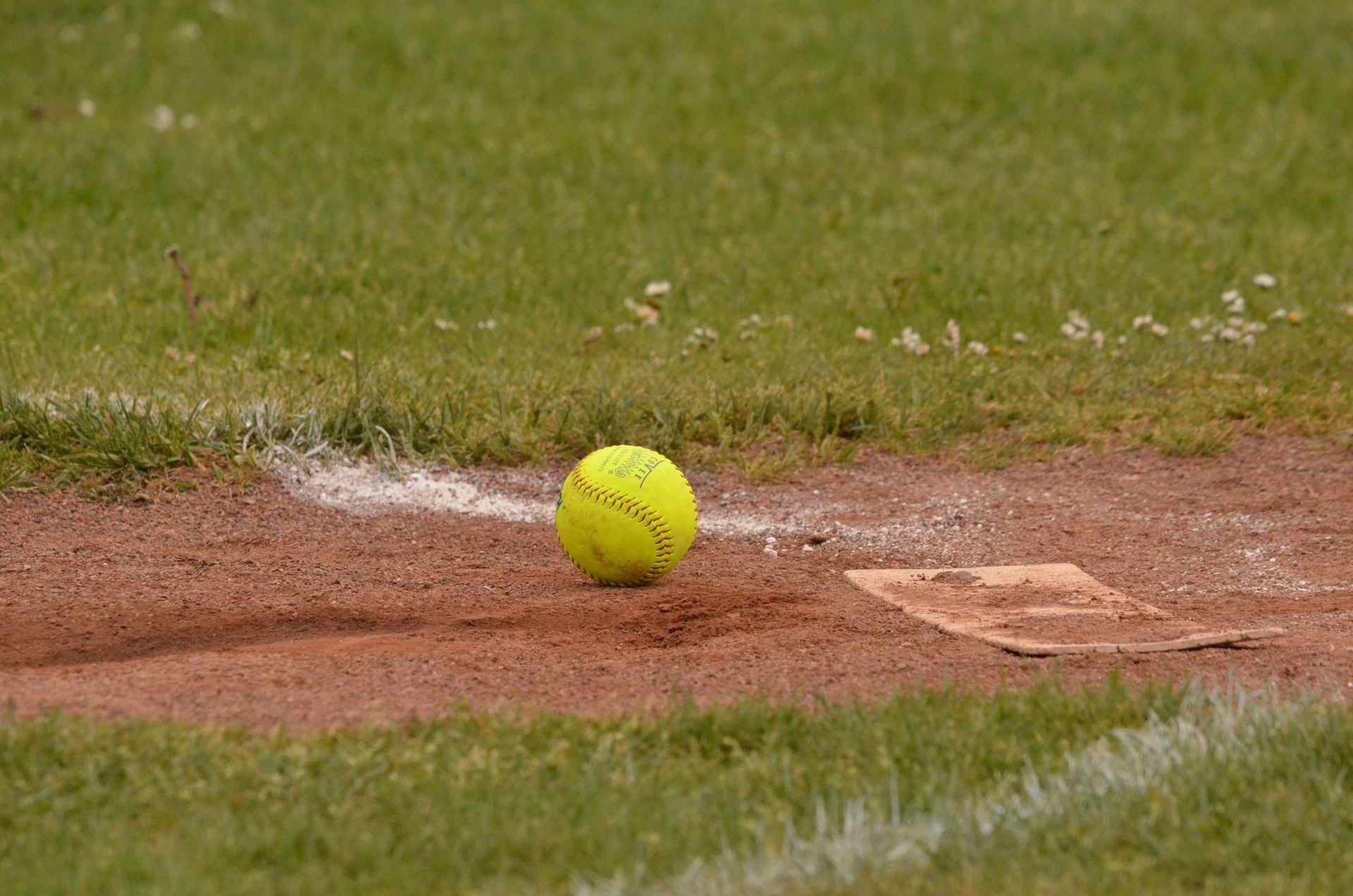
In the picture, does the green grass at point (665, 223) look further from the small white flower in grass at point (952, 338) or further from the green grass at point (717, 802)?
the green grass at point (717, 802)

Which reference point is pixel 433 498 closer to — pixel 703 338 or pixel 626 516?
pixel 626 516

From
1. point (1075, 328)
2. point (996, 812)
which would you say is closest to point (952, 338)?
point (1075, 328)

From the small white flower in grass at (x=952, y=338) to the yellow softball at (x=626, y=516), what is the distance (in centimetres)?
324

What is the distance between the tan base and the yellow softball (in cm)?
65

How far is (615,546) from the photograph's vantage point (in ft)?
15.8

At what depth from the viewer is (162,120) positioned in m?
11.2

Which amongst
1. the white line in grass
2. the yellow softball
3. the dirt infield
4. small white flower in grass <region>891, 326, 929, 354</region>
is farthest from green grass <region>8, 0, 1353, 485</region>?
the white line in grass

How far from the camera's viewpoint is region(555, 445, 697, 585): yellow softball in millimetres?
4766

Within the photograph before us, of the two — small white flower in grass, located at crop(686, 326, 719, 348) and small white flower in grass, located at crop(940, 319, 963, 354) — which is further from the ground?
small white flower in grass, located at crop(940, 319, 963, 354)

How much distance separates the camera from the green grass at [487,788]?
9.66 feet

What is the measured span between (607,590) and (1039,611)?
1.38 m

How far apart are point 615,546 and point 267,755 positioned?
1.66m

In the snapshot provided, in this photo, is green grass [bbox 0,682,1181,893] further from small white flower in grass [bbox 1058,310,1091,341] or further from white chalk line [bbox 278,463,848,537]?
small white flower in grass [bbox 1058,310,1091,341]

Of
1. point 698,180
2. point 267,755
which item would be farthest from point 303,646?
point 698,180
